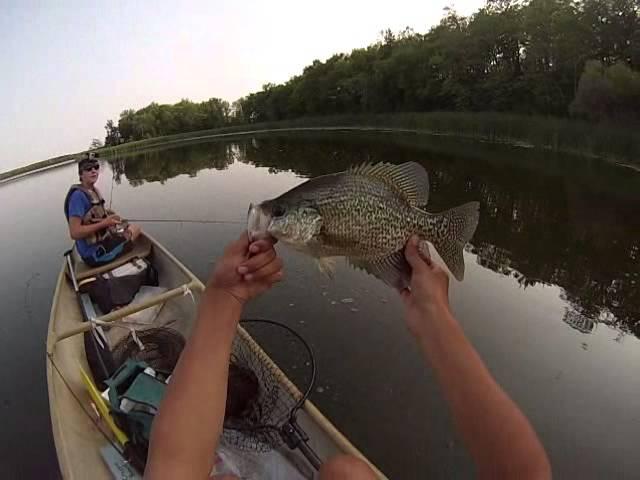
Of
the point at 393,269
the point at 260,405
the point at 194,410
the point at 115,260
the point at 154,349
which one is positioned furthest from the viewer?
the point at 115,260

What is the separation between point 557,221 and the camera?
44.1ft

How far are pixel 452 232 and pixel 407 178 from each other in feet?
1.38

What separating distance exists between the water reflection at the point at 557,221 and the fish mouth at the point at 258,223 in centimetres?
599

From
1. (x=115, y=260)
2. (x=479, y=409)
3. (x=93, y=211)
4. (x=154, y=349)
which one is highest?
(x=479, y=409)

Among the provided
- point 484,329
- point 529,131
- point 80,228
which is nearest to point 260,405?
point 484,329

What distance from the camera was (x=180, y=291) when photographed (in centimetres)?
628

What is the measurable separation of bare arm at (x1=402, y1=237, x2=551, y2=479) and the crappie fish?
0.55 meters

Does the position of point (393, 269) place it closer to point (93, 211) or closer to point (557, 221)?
point (93, 211)

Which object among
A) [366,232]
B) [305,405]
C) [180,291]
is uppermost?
[366,232]

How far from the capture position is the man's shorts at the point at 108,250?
8.09 m

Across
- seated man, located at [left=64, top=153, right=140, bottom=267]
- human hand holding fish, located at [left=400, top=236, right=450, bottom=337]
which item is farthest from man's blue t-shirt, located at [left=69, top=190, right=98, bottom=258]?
human hand holding fish, located at [left=400, top=236, right=450, bottom=337]

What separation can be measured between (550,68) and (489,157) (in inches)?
789

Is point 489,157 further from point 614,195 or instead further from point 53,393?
point 53,393

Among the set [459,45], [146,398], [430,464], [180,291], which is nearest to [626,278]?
[430,464]
